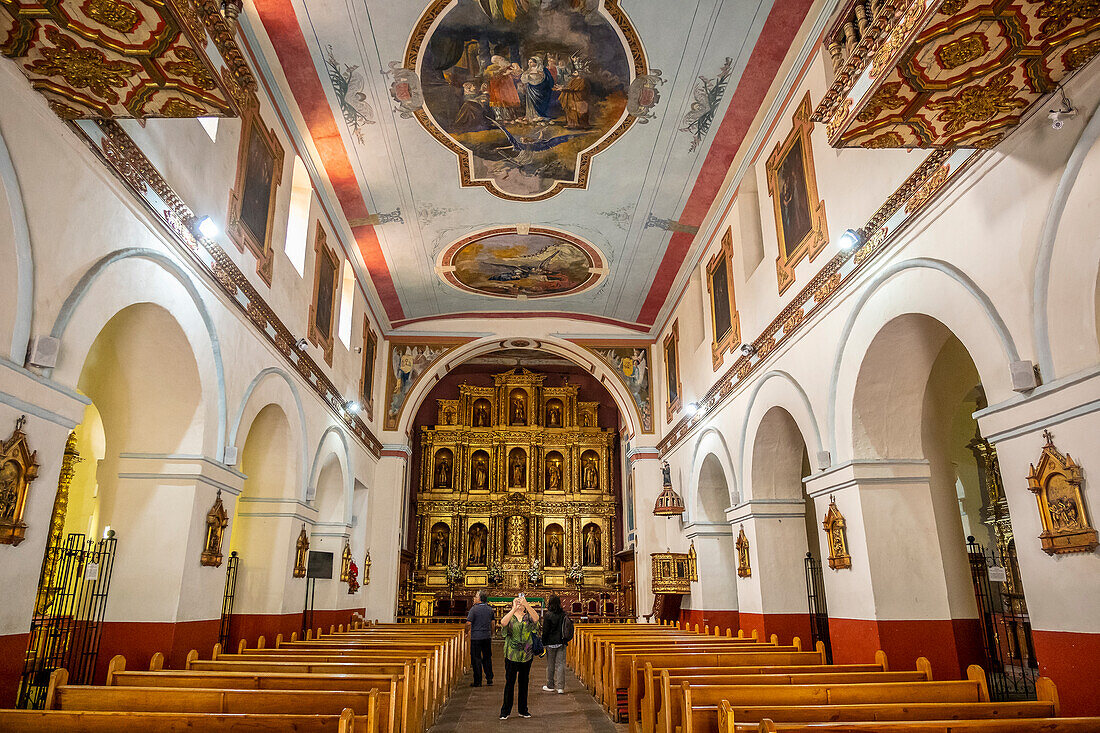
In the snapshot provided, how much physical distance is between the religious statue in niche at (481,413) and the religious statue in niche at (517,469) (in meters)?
1.32

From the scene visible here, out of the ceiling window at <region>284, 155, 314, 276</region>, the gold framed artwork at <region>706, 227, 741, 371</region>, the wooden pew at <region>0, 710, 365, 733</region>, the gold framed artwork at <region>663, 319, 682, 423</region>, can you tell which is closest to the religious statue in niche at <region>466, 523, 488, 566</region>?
the gold framed artwork at <region>663, 319, 682, 423</region>

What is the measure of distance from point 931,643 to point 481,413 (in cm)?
1799

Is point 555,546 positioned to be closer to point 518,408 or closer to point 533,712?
point 518,408

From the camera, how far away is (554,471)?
2341 cm

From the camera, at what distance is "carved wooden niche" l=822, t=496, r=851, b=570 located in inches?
304

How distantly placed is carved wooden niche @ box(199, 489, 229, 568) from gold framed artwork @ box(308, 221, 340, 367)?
3985 mm

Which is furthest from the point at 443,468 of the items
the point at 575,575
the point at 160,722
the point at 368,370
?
the point at 160,722

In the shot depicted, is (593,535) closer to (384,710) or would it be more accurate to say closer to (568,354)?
(568,354)

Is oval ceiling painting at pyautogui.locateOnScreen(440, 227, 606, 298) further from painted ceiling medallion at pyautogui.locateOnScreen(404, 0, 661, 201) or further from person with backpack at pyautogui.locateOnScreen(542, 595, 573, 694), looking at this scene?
person with backpack at pyautogui.locateOnScreen(542, 595, 573, 694)

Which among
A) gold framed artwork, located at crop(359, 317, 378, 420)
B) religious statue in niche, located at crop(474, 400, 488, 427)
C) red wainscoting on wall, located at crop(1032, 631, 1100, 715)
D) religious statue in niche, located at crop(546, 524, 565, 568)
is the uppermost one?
religious statue in niche, located at crop(474, 400, 488, 427)

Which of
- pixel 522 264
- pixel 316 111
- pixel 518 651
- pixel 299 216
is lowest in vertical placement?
pixel 518 651

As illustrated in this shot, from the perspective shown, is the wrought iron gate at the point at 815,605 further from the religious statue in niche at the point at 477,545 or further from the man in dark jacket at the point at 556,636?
the religious statue in niche at the point at 477,545

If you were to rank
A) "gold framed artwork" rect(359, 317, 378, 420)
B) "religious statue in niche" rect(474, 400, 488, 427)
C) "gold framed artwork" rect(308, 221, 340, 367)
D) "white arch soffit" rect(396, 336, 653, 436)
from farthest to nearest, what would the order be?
"religious statue in niche" rect(474, 400, 488, 427), "white arch soffit" rect(396, 336, 653, 436), "gold framed artwork" rect(359, 317, 378, 420), "gold framed artwork" rect(308, 221, 340, 367)

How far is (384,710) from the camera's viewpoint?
16.0 ft
